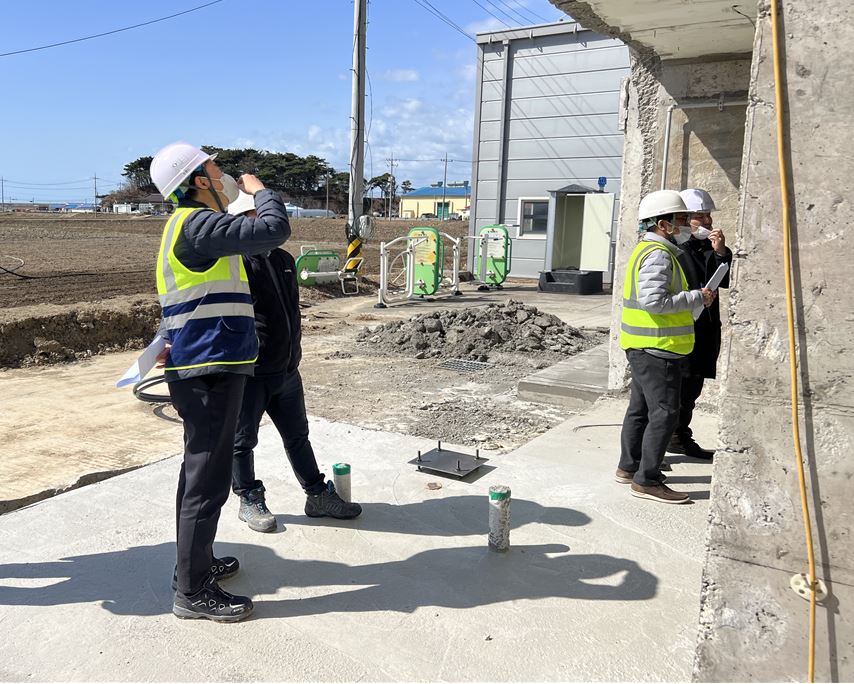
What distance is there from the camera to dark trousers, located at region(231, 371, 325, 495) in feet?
11.5

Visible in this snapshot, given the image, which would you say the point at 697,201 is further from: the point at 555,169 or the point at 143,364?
the point at 555,169

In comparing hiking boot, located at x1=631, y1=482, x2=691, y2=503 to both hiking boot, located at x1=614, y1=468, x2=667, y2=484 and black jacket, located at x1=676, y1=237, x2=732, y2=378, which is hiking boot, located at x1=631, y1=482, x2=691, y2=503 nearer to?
hiking boot, located at x1=614, y1=468, x2=667, y2=484

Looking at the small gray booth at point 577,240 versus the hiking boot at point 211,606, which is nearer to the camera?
the hiking boot at point 211,606

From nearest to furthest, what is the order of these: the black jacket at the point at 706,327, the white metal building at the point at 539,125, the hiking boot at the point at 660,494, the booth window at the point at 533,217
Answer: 1. the hiking boot at the point at 660,494
2. the black jacket at the point at 706,327
3. the white metal building at the point at 539,125
4. the booth window at the point at 533,217

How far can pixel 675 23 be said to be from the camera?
4855mm

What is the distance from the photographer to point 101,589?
120 inches

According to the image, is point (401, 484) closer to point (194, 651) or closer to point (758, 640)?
point (194, 651)

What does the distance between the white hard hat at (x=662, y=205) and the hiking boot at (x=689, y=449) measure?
174 cm

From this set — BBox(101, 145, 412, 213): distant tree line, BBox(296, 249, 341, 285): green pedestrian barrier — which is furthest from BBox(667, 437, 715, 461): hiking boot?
BBox(101, 145, 412, 213): distant tree line

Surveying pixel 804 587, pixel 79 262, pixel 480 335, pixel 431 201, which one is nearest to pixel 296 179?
pixel 431 201

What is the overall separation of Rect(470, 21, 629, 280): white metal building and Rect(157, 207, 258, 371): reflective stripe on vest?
15.6 meters

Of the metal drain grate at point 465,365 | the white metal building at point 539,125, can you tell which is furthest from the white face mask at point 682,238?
the white metal building at point 539,125

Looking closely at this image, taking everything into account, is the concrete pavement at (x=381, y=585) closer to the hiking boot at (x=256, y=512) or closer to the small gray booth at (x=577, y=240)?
the hiking boot at (x=256, y=512)

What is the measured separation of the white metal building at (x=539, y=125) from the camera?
18469 millimetres
